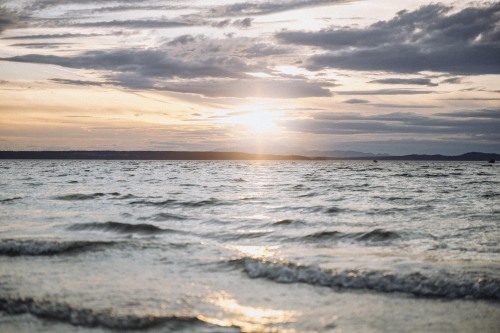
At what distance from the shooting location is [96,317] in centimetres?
714

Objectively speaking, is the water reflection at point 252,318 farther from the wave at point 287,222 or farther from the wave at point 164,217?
the wave at point 164,217

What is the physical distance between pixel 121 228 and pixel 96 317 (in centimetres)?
967

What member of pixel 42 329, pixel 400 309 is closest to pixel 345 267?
pixel 400 309

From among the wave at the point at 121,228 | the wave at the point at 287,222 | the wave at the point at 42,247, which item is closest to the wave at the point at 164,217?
the wave at the point at 121,228

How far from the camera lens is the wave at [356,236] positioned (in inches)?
563

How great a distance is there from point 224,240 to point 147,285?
5421 mm

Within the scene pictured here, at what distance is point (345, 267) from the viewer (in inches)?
407

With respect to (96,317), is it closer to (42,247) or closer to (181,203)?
(42,247)

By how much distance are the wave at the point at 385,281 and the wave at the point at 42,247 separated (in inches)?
191

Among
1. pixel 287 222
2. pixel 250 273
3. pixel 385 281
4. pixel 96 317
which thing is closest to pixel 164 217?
pixel 287 222

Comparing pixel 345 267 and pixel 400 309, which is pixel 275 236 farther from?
pixel 400 309

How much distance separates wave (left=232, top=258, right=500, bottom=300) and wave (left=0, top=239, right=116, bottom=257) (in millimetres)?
4849

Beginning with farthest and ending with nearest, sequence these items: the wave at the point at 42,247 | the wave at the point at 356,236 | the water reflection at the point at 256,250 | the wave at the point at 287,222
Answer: the wave at the point at 287,222 → the wave at the point at 356,236 → the wave at the point at 42,247 → the water reflection at the point at 256,250

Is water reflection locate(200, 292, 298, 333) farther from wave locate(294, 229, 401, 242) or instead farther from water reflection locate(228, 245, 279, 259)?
wave locate(294, 229, 401, 242)
